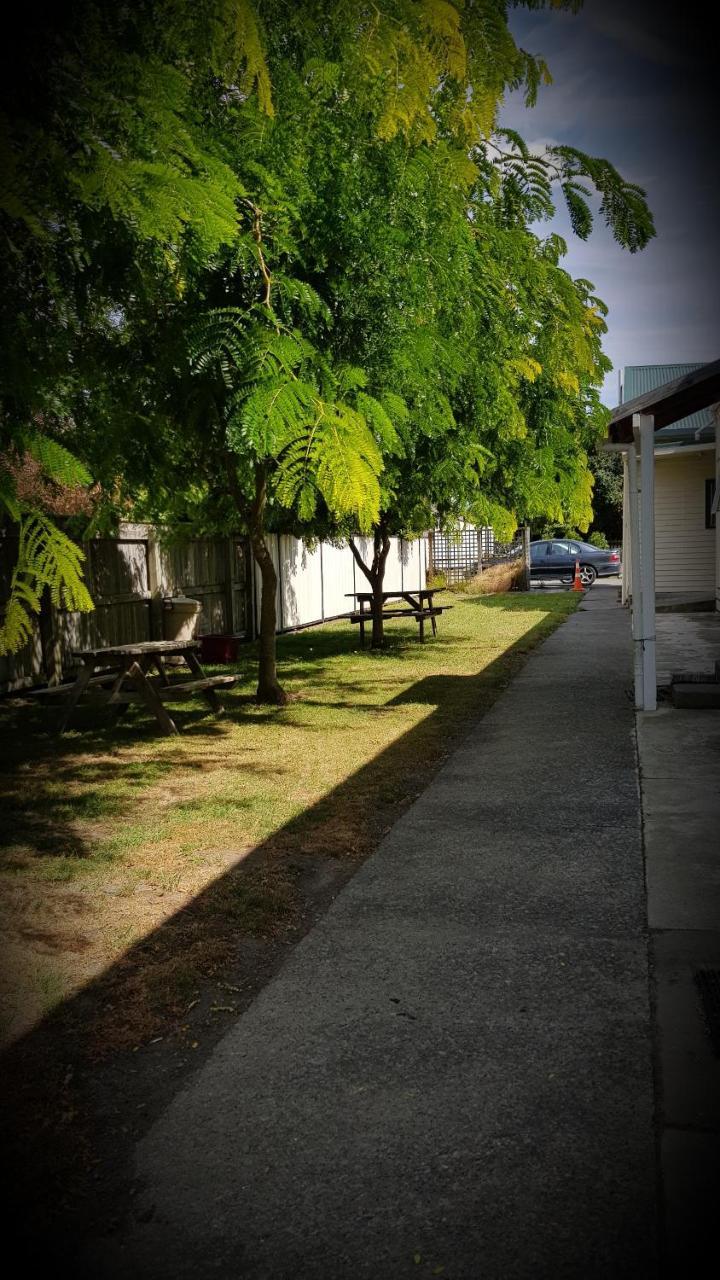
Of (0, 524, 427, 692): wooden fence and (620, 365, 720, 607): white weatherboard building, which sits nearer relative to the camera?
(0, 524, 427, 692): wooden fence

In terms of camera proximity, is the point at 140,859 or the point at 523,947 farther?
the point at 140,859

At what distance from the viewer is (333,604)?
69.3ft

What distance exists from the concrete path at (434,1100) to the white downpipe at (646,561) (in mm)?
3954

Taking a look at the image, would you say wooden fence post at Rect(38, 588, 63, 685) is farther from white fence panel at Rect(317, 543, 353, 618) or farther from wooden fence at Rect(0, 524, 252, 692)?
white fence panel at Rect(317, 543, 353, 618)

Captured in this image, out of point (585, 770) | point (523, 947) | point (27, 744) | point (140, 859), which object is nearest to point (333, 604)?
point (27, 744)

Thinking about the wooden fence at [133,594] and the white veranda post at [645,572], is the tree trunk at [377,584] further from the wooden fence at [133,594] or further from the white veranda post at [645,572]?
the white veranda post at [645,572]

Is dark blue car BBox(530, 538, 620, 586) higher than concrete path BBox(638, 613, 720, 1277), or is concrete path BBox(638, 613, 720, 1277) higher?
dark blue car BBox(530, 538, 620, 586)

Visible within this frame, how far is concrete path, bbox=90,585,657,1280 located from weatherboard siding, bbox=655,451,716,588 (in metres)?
16.3

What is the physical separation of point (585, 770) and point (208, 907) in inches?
135

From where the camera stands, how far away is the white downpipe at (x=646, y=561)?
855 centimetres

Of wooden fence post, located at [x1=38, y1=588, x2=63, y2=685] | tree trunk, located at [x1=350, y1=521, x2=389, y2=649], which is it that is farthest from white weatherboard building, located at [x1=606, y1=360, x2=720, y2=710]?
wooden fence post, located at [x1=38, y1=588, x2=63, y2=685]

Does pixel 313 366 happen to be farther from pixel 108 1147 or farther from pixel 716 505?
pixel 716 505

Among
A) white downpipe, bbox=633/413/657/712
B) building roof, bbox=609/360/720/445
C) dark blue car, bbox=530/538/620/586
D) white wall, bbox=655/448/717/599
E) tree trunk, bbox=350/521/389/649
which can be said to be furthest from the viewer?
dark blue car, bbox=530/538/620/586

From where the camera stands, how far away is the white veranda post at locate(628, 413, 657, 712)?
8562 mm
